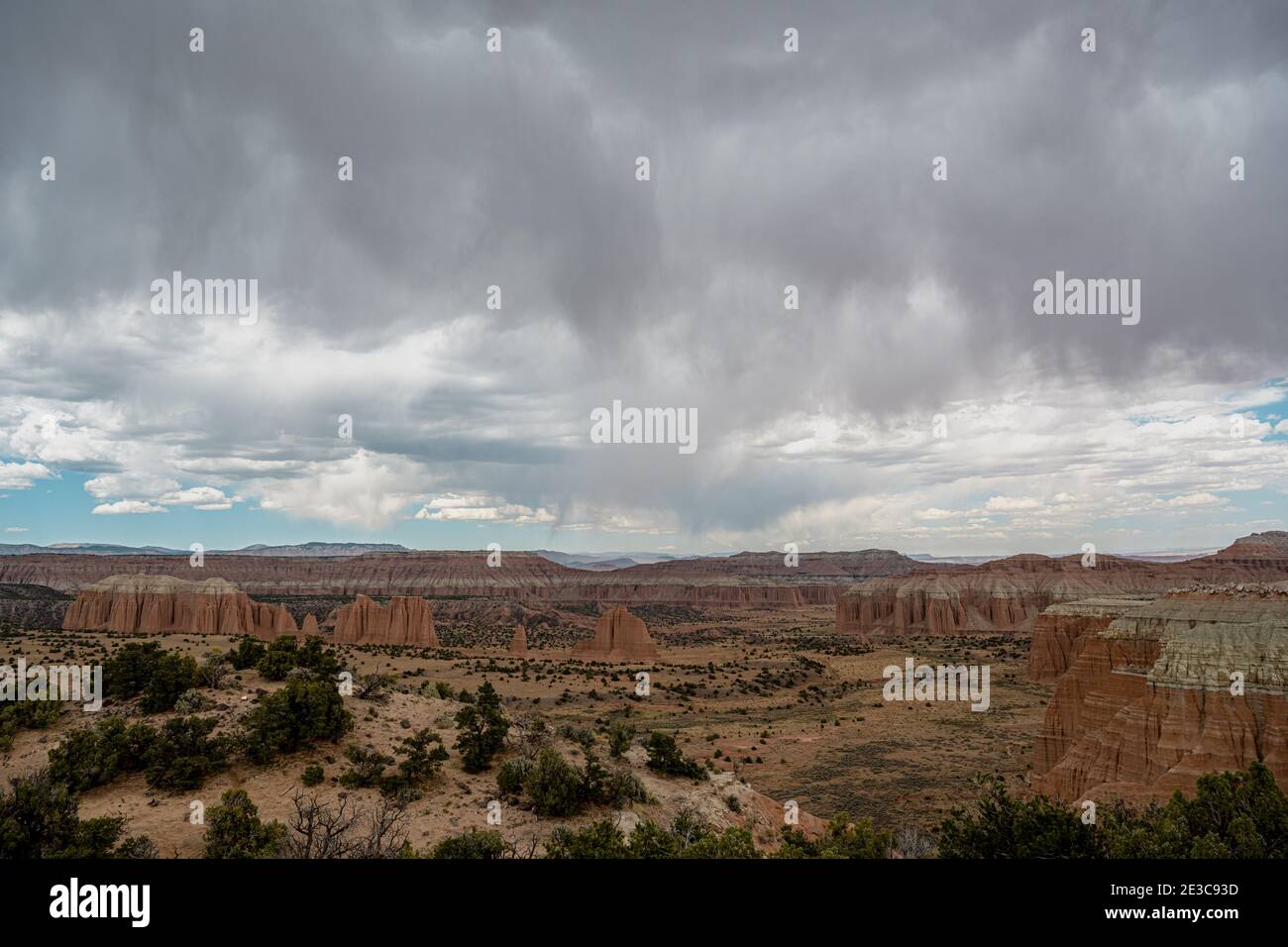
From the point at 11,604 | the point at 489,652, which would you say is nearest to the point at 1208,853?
the point at 489,652

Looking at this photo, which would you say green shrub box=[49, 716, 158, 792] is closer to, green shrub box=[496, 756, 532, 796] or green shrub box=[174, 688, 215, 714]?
green shrub box=[174, 688, 215, 714]

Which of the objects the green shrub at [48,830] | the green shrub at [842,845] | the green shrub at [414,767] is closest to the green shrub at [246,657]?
the green shrub at [414,767]

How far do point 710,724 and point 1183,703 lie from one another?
108 feet

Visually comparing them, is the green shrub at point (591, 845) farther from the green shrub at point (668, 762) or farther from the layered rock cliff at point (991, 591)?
the layered rock cliff at point (991, 591)

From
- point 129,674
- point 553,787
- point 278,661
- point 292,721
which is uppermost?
point 129,674

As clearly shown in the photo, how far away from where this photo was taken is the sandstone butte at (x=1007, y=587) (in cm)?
12094

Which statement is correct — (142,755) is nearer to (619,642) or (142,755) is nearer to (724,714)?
(724,714)

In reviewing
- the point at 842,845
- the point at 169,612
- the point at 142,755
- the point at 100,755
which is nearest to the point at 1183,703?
the point at 842,845

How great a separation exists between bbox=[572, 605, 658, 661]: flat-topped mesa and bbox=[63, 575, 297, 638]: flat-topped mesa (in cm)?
4197

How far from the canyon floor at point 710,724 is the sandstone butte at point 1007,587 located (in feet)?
39.7

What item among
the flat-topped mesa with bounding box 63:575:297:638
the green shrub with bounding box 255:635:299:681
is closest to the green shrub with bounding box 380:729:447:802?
the green shrub with bounding box 255:635:299:681

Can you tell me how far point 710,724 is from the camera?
52000 mm

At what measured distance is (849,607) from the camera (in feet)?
440
